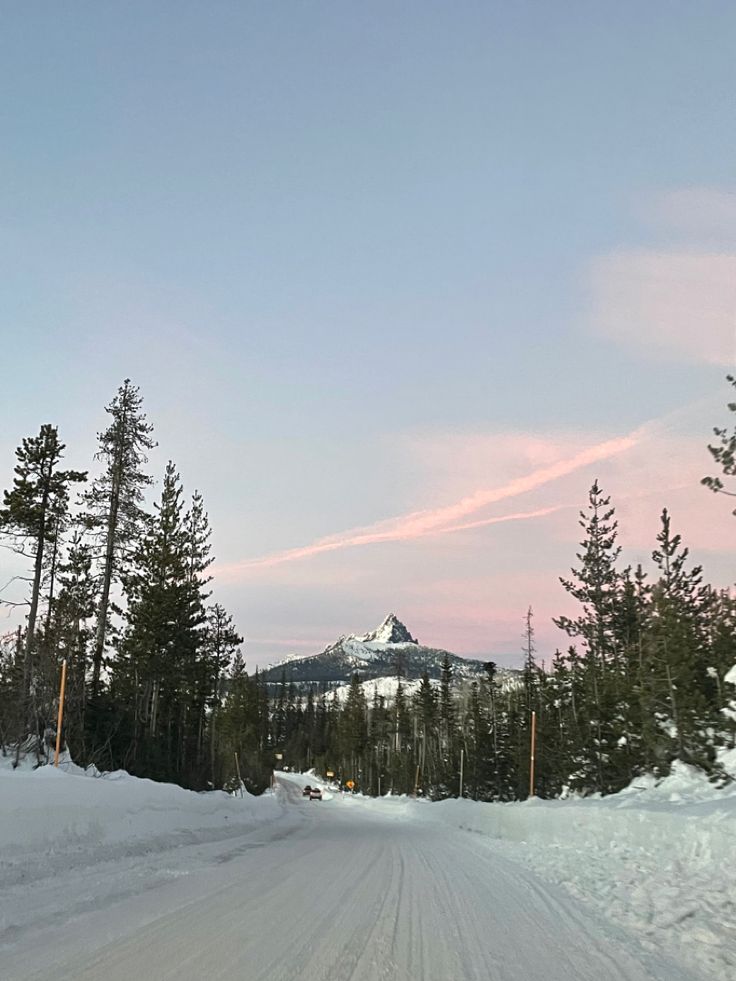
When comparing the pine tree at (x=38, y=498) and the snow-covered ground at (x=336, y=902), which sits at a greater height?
the pine tree at (x=38, y=498)

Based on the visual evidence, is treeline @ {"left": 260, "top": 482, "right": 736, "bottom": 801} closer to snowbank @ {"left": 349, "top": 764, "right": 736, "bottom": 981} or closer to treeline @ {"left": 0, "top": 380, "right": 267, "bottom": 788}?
snowbank @ {"left": 349, "top": 764, "right": 736, "bottom": 981}

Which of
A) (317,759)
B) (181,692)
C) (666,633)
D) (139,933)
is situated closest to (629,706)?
(666,633)

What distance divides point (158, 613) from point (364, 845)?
23.7 m

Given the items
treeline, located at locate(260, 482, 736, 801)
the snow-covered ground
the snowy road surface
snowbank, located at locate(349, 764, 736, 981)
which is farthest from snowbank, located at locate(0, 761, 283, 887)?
treeline, located at locate(260, 482, 736, 801)

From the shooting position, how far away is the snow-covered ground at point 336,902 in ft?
19.5

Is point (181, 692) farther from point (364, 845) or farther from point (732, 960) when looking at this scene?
point (732, 960)

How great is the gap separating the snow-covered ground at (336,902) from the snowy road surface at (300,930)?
27 mm

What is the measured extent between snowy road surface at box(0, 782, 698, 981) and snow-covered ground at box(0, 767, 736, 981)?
0.09ft

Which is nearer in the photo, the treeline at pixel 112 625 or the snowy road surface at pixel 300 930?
the snowy road surface at pixel 300 930

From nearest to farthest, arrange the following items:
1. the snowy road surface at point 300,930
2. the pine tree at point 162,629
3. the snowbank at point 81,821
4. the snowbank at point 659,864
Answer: the snowy road surface at point 300,930
the snowbank at point 659,864
the snowbank at point 81,821
the pine tree at point 162,629

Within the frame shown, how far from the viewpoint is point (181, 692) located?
50562 mm

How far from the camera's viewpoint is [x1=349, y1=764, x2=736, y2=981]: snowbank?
766 centimetres

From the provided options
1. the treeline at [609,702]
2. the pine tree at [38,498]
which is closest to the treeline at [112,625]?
the pine tree at [38,498]

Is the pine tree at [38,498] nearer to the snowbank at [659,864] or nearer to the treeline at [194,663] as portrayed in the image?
the treeline at [194,663]
